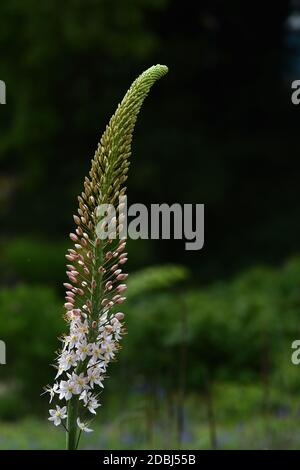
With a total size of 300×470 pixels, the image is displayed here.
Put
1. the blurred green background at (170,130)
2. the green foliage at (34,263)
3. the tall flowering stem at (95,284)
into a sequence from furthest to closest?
the blurred green background at (170,130), the green foliage at (34,263), the tall flowering stem at (95,284)

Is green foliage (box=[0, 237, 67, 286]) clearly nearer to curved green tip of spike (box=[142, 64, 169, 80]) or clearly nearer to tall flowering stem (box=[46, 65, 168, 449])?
curved green tip of spike (box=[142, 64, 169, 80])

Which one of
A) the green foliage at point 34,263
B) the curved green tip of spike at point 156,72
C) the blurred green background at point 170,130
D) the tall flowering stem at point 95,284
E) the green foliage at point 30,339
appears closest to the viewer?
the tall flowering stem at point 95,284

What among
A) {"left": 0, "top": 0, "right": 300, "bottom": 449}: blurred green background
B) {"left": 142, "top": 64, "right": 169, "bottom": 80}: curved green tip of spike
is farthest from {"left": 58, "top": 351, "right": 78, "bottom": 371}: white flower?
{"left": 0, "top": 0, "right": 300, "bottom": 449}: blurred green background

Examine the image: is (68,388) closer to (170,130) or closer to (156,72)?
(156,72)

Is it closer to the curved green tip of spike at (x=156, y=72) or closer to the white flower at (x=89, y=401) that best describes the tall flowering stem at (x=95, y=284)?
the white flower at (x=89, y=401)

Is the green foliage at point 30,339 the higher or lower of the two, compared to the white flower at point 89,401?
higher

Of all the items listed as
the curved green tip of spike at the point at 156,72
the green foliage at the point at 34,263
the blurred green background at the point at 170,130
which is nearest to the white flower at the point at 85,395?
the curved green tip of spike at the point at 156,72

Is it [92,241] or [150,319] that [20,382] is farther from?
[92,241]

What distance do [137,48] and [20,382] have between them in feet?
32.1

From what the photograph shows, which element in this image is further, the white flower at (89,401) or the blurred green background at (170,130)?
the blurred green background at (170,130)

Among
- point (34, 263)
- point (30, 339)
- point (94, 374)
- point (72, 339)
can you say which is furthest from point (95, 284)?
point (34, 263)

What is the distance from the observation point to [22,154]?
21.9m

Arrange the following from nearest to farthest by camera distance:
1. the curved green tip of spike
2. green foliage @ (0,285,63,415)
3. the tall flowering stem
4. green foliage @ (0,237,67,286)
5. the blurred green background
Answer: the tall flowering stem < the curved green tip of spike < green foliage @ (0,285,63,415) < green foliage @ (0,237,67,286) < the blurred green background
